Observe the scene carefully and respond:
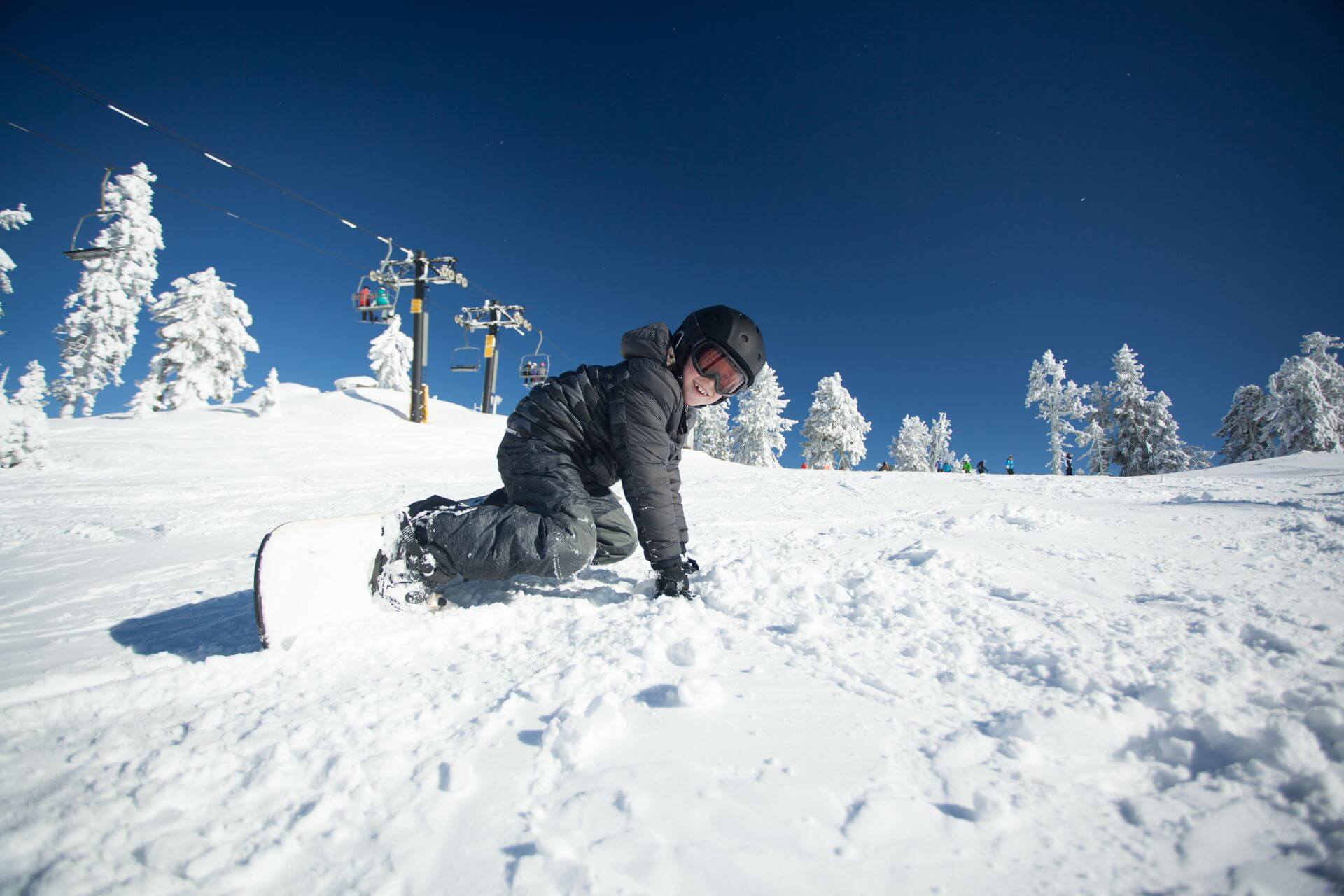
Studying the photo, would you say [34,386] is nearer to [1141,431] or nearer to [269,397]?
[269,397]

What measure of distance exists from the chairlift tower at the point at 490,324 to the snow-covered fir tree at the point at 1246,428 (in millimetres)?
36985

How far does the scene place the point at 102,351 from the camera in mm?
20562

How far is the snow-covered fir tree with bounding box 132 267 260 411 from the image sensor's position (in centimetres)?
2139

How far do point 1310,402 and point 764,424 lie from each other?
2619 centimetres

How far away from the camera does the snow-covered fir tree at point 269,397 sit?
49.7 ft

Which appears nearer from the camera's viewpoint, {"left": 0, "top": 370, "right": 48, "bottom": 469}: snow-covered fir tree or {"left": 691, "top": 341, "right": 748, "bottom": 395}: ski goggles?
{"left": 691, "top": 341, "right": 748, "bottom": 395}: ski goggles

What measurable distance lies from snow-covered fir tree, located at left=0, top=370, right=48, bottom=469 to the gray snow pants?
32.5 feet

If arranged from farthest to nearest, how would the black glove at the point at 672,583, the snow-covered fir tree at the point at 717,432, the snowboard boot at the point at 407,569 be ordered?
the snow-covered fir tree at the point at 717,432 < the black glove at the point at 672,583 < the snowboard boot at the point at 407,569

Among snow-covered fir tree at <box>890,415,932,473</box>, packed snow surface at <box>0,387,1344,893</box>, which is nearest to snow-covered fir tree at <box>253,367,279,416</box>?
packed snow surface at <box>0,387,1344,893</box>

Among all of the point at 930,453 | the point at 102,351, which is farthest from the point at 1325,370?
the point at 102,351

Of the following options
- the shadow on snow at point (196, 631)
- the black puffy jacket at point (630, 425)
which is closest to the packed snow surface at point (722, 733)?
the shadow on snow at point (196, 631)

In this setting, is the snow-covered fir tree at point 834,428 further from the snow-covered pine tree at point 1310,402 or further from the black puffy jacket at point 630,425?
the black puffy jacket at point 630,425

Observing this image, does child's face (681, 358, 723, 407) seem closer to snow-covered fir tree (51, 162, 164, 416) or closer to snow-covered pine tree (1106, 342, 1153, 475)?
snow-covered fir tree (51, 162, 164, 416)

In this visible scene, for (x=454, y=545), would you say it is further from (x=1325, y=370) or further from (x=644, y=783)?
(x=1325, y=370)
